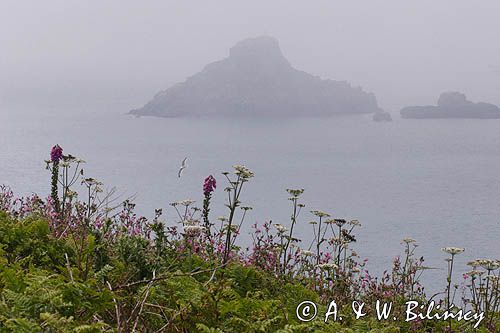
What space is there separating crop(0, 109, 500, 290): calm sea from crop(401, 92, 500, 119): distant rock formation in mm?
6319

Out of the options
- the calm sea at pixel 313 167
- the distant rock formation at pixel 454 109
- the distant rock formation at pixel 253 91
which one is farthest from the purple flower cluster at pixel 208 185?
the distant rock formation at pixel 454 109

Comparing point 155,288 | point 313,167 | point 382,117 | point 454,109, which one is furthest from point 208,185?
point 454,109

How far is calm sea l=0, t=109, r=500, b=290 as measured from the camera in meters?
21.8

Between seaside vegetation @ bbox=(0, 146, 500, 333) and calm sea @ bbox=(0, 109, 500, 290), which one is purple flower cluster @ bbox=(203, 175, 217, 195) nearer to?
seaside vegetation @ bbox=(0, 146, 500, 333)

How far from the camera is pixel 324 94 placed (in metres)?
90.2

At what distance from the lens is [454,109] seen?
87.8 metres

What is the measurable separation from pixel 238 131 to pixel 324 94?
2618 centimetres

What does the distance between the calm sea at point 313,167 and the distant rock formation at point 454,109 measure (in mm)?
6319

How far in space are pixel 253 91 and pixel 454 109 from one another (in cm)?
2920

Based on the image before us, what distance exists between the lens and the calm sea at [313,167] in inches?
859

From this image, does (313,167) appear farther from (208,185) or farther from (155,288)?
(155,288)

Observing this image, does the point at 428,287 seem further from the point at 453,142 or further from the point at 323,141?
the point at 453,142

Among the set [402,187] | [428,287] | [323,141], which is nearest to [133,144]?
[323,141]

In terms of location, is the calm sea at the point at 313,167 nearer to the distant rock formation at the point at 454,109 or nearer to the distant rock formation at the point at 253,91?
the distant rock formation at the point at 253,91
